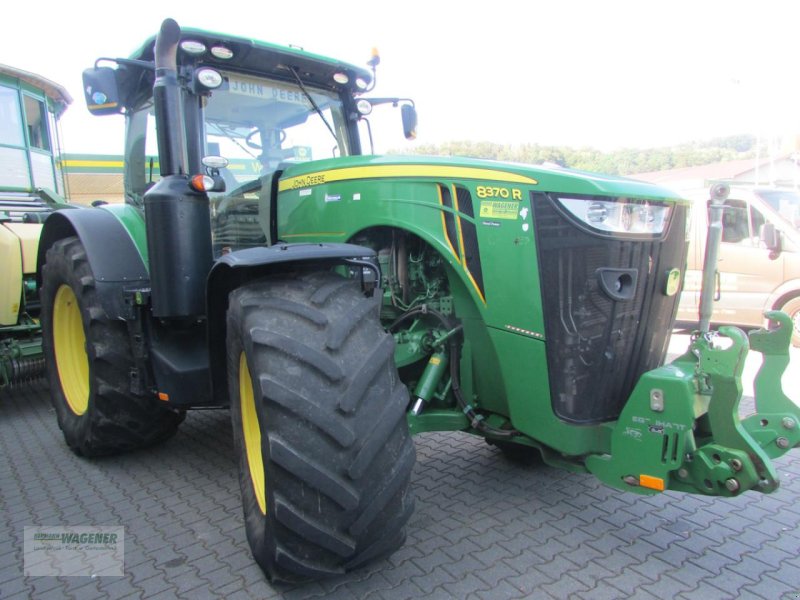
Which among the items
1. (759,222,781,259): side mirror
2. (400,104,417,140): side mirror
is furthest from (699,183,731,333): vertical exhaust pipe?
(759,222,781,259): side mirror

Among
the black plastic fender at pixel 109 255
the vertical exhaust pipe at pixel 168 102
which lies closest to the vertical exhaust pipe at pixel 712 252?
the vertical exhaust pipe at pixel 168 102

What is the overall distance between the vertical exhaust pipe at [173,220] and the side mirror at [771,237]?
653 centimetres

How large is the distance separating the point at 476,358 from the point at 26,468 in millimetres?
3073

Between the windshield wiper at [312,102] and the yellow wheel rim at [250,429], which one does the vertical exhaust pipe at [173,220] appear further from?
the windshield wiper at [312,102]

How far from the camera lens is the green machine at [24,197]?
16.7 ft

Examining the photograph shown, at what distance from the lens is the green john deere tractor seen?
85.2 inches

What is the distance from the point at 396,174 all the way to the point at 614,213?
972 mm

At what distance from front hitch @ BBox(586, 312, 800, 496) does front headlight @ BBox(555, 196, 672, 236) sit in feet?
1.65

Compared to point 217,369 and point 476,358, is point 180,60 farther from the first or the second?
point 476,358

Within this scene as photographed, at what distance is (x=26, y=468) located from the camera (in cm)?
390

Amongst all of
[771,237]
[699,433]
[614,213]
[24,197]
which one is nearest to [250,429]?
[614,213]

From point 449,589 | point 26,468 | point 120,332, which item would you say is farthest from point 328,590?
point 26,468
